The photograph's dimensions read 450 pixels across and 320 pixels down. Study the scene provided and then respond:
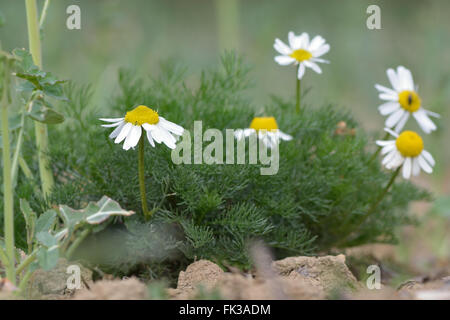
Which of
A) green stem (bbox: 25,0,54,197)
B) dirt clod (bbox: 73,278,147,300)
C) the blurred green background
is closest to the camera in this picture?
dirt clod (bbox: 73,278,147,300)

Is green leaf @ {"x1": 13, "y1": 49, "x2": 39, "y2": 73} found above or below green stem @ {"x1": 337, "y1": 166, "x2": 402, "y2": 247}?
above

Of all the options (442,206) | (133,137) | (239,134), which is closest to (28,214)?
(133,137)

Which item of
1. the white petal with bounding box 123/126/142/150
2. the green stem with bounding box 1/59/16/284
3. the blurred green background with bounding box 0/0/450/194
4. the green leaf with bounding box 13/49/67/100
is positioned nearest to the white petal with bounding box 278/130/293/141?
the white petal with bounding box 123/126/142/150

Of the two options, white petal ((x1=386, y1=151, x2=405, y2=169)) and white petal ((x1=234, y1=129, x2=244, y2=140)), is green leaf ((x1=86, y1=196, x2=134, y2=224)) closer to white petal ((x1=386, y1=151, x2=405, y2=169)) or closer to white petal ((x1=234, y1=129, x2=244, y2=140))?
white petal ((x1=234, y1=129, x2=244, y2=140))

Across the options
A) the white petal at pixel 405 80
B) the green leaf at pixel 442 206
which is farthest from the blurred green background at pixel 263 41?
the white petal at pixel 405 80

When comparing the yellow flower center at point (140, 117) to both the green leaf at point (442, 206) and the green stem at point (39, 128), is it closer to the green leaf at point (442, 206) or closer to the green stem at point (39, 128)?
the green stem at point (39, 128)

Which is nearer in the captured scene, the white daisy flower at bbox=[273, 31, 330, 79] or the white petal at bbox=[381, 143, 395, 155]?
the white petal at bbox=[381, 143, 395, 155]
